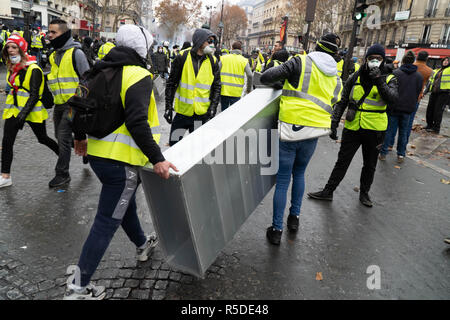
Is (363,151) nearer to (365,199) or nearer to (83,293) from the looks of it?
(365,199)

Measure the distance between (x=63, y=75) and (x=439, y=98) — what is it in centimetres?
1004

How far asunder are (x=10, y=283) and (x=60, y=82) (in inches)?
103

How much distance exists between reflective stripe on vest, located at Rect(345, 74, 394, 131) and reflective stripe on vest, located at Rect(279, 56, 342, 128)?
1.20 meters

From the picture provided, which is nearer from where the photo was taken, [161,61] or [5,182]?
[5,182]

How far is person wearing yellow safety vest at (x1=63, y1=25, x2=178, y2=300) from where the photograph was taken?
215 cm

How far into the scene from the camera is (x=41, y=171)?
16.0 feet

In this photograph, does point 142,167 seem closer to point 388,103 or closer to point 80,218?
point 80,218

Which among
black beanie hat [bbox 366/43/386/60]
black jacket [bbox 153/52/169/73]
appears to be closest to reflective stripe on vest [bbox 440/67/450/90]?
black beanie hat [bbox 366/43/386/60]

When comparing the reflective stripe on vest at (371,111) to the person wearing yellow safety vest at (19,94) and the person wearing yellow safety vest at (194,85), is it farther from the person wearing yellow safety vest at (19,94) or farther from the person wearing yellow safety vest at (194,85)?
the person wearing yellow safety vest at (19,94)

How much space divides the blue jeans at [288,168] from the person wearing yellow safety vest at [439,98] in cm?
851

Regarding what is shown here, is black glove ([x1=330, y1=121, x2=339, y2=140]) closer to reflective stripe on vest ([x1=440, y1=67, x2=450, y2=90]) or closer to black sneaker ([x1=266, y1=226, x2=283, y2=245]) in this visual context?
black sneaker ([x1=266, y1=226, x2=283, y2=245])

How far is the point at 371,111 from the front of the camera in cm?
424

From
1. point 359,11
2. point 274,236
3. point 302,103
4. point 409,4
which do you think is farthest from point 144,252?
point 409,4

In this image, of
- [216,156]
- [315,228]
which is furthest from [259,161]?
[315,228]
